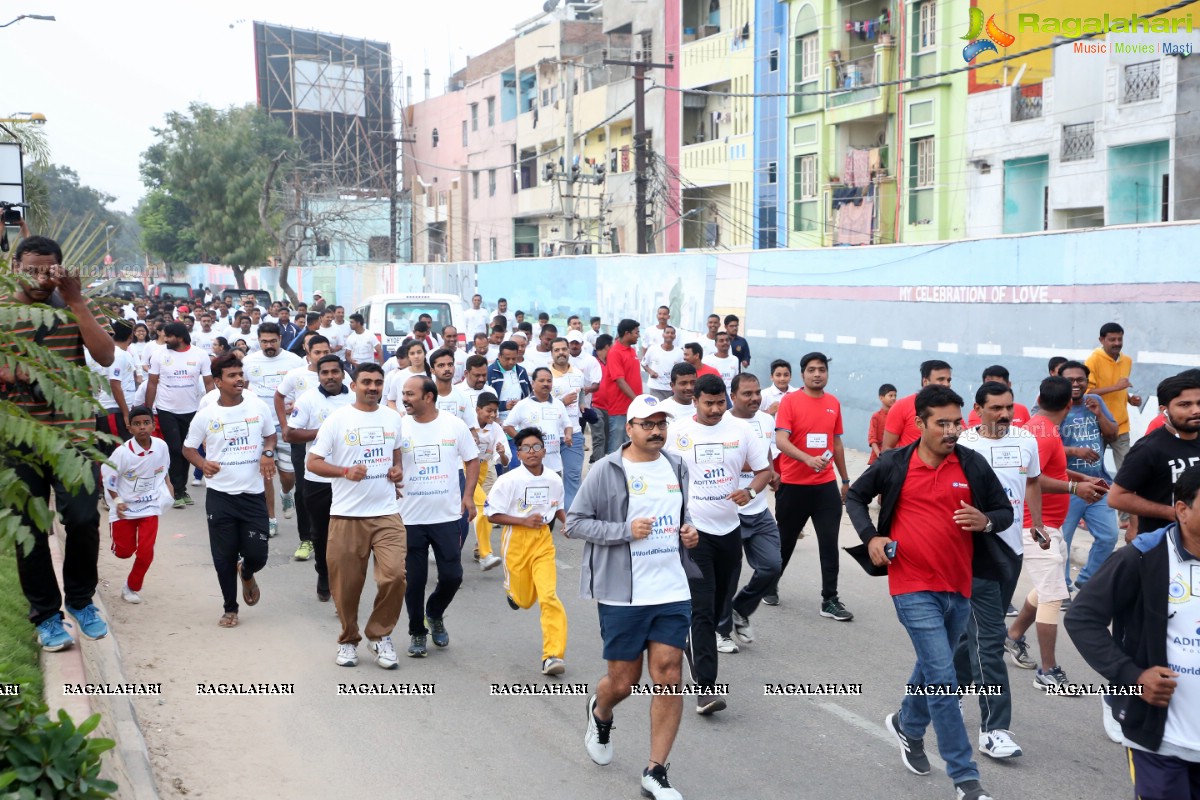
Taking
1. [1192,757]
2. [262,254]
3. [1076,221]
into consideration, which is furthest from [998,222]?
[262,254]

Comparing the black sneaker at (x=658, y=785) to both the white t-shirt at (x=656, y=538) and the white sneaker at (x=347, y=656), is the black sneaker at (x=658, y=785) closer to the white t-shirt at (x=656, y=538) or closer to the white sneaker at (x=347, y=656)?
the white t-shirt at (x=656, y=538)

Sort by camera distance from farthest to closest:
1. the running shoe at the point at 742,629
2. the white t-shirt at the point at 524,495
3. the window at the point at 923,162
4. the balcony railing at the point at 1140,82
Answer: the window at the point at 923,162, the balcony railing at the point at 1140,82, the running shoe at the point at 742,629, the white t-shirt at the point at 524,495

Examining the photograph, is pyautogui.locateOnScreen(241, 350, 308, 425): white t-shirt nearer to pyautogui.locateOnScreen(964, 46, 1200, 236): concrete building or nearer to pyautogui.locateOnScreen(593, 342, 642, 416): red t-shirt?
pyautogui.locateOnScreen(593, 342, 642, 416): red t-shirt

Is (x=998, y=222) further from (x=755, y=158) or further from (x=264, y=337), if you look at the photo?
(x=264, y=337)

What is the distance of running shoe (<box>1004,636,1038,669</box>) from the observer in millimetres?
7786

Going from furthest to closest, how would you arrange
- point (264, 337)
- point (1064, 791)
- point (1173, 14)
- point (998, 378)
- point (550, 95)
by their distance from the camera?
point (550, 95), point (1173, 14), point (264, 337), point (998, 378), point (1064, 791)

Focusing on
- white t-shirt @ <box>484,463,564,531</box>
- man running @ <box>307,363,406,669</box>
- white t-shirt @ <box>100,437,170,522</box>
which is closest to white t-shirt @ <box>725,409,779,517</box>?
white t-shirt @ <box>484,463,564,531</box>

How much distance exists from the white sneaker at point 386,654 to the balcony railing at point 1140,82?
2077 centimetres

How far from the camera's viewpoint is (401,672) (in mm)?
7695

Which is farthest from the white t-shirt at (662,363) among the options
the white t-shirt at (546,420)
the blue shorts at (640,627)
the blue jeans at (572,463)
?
the blue shorts at (640,627)

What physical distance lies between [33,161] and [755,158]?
19504 millimetres

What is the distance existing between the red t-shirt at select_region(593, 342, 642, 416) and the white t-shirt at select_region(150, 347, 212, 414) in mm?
4515

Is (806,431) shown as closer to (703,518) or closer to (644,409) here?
(703,518)

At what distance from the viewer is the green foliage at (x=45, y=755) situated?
3.87 m
